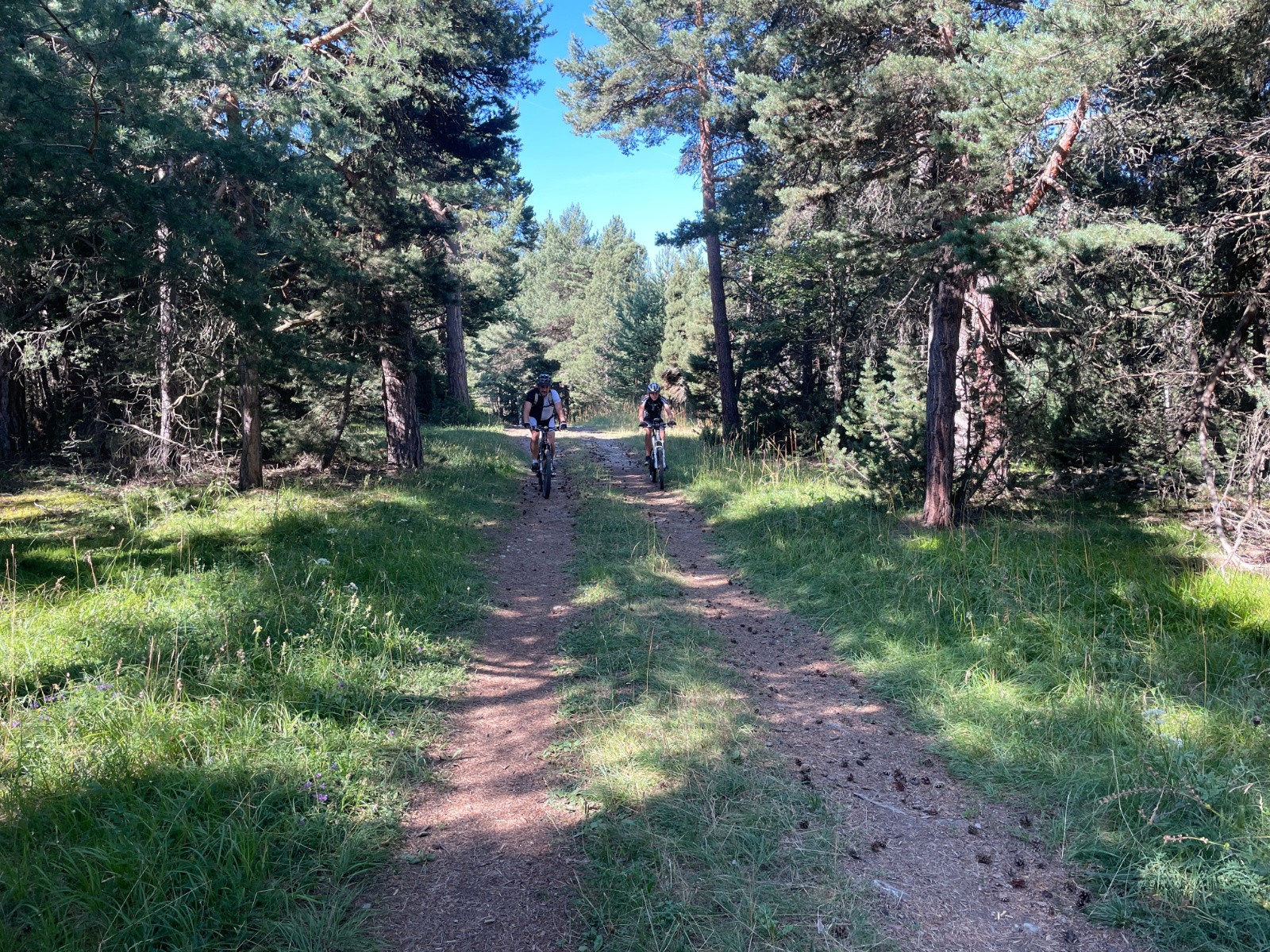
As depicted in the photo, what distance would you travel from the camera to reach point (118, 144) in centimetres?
609

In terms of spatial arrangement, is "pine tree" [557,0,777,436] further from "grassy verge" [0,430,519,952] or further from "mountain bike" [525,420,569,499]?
"grassy verge" [0,430,519,952]

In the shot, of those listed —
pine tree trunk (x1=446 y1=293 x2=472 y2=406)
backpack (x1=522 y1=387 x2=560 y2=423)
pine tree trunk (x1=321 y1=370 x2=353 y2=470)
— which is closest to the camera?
pine tree trunk (x1=321 y1=370 x2=353 y2=470)

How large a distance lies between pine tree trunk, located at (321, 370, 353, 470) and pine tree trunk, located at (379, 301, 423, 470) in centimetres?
75

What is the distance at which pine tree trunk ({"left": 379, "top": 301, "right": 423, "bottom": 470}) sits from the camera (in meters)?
12.7

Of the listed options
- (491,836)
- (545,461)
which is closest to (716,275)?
(545,461)

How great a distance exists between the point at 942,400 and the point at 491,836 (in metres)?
6.99

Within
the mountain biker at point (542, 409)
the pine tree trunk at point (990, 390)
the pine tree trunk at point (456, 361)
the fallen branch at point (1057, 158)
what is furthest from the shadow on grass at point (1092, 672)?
the pine tree trunk at point (456, 361)

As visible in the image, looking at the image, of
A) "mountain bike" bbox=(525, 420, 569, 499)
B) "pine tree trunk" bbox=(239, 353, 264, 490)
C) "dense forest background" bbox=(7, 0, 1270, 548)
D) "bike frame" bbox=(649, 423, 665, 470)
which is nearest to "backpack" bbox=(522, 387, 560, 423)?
→ "mountain bike" bbox=(525, 420, 569, 499)

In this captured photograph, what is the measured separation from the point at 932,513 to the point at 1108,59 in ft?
15.4

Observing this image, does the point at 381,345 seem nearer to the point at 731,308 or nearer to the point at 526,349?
the point at 731,308

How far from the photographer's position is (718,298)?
1817 centimetres

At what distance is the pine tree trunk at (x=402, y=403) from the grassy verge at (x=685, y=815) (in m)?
7.99

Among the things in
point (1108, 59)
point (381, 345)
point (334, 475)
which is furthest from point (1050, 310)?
point (334, 475)

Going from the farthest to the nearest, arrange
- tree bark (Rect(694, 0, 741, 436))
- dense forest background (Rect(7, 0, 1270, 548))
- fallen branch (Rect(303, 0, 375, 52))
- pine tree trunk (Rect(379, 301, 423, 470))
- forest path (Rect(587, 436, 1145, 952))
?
tree bark (Rect(694, 0, 741, 436)), pine tree trunk (Rect(379, 301, 423, 470)), fallen branch (Rect(303, 0, 375, 52)), dense forest background (Rect(7, 0, 1270, 548)), forest path (Rect(587, 436, 1145, 952))
